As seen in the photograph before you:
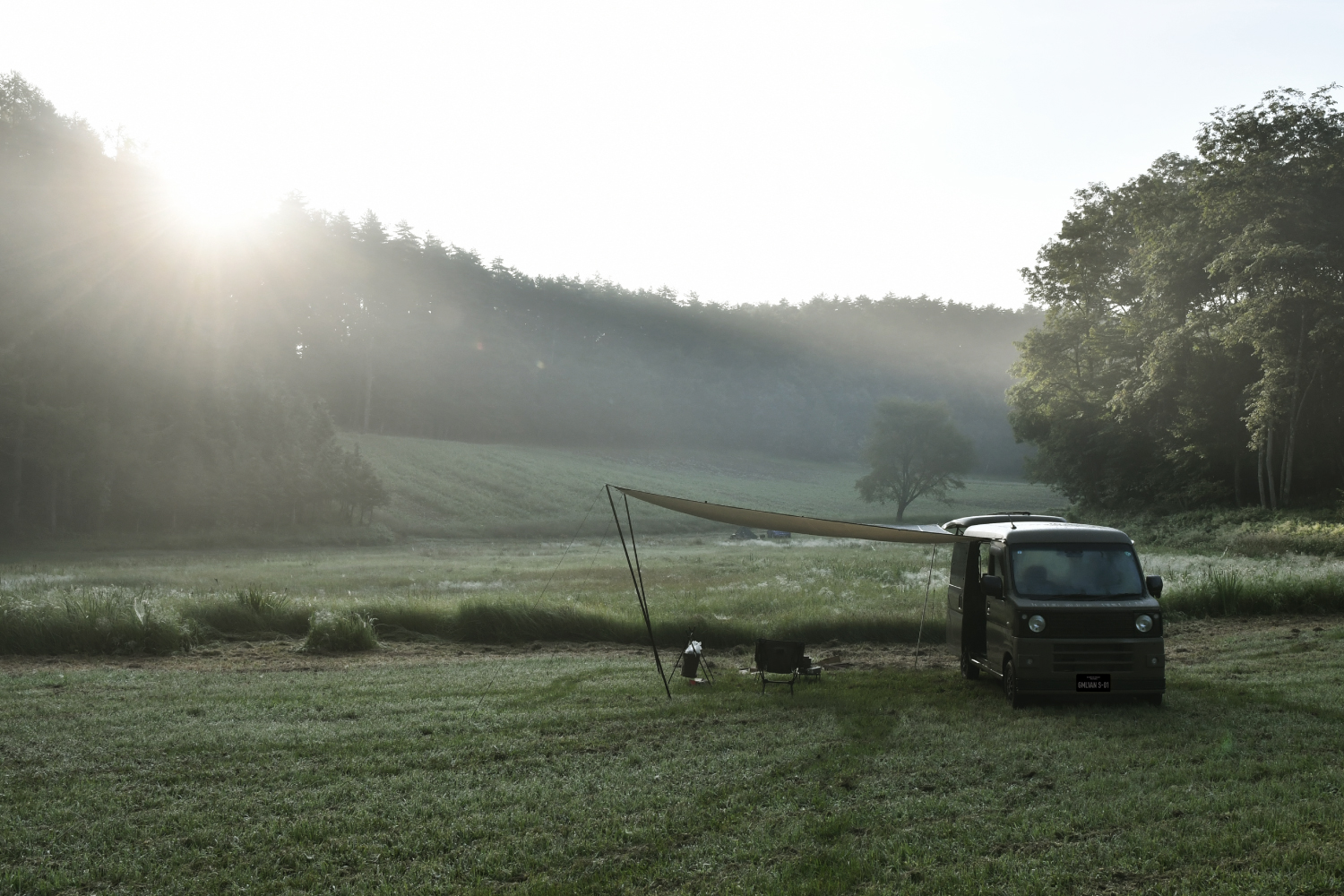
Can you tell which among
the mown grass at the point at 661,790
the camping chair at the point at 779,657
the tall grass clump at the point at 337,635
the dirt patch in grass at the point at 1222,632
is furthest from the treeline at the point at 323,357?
the dirt patch in grass at the point at 1222,632

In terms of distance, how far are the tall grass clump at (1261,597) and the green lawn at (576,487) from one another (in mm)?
34150

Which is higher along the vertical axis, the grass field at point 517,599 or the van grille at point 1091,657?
the van grille at point 1091,657

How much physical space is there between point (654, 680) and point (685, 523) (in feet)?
153

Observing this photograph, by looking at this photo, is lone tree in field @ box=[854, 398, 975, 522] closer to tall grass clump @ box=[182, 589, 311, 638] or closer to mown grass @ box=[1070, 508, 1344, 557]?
mown grass @ box=[1070, 508, 1344, 557]

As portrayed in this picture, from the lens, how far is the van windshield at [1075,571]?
34.5ft

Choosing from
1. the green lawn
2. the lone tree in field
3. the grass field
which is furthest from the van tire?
the lone tree in field

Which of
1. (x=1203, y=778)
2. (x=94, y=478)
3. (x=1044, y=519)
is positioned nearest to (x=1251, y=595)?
(x=1044, y=519)

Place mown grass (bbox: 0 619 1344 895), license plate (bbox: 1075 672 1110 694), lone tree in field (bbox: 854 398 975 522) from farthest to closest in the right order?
lone tree in field (bbox: 854 398 975 522) < license plate (bbox: 1075 672 1110 694) < mown grass (bbox: 0 619 1344 895)

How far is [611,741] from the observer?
854cm

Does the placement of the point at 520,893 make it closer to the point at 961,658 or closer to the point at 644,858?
the point at 644,858

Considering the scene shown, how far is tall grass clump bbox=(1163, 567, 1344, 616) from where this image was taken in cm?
1795

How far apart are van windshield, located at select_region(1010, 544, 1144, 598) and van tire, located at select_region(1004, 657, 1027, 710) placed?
0.85 metres

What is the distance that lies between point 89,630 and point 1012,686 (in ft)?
45.0

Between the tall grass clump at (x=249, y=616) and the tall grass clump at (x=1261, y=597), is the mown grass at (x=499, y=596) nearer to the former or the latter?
the tall grass clump at (x=249, y=616)
